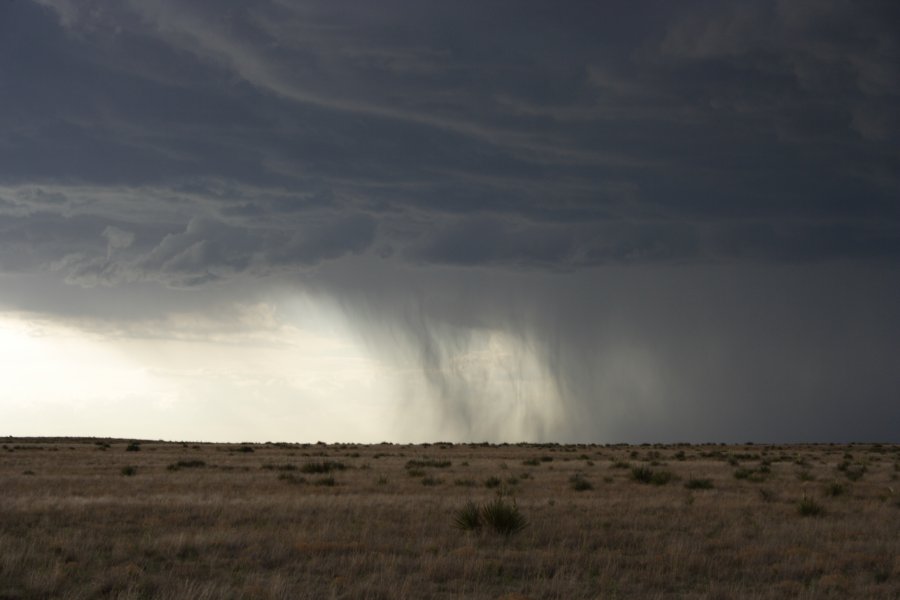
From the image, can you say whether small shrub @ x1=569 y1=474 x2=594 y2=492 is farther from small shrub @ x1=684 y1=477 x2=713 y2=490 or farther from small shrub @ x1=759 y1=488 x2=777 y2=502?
small shrub @ x1=759 y1=488 x2=777 y2=502

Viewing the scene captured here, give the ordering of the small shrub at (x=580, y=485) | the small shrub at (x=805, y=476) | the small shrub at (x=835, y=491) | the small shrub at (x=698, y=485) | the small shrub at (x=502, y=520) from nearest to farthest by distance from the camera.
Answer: the small shrub at (x=502, y=520)
the small shrub at (x=835, y=491)
the small shrub at (x=580, y=485)
the small shrub at (x=698, y=485)
the small shrub at (x=805, y=476)

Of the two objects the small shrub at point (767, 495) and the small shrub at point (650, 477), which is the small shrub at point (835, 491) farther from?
the small shrub at point (650, 477)

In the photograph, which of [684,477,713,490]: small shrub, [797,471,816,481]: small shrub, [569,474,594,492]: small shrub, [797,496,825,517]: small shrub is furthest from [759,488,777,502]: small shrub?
[797,471,816,481]: small shrub

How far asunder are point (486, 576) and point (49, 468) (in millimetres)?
30313

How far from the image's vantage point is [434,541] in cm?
1628

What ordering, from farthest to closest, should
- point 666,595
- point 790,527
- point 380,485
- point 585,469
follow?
point 585,469 < point 380,485 < point 790,527 < point 666,595

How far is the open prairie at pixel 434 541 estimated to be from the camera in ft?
40.5

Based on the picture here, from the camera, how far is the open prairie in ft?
40.5

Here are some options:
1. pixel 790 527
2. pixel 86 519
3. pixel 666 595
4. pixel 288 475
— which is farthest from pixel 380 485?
pixel 666 595

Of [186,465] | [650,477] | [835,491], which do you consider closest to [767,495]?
[835,491]

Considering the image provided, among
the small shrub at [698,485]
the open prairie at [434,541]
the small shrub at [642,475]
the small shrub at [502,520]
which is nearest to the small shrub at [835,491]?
the open prairie at [434,541]

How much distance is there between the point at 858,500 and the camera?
1024 inches

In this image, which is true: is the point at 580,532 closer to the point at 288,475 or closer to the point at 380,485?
the point at 380,485

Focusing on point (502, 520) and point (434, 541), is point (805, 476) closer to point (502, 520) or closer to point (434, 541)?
point (502, 520)
